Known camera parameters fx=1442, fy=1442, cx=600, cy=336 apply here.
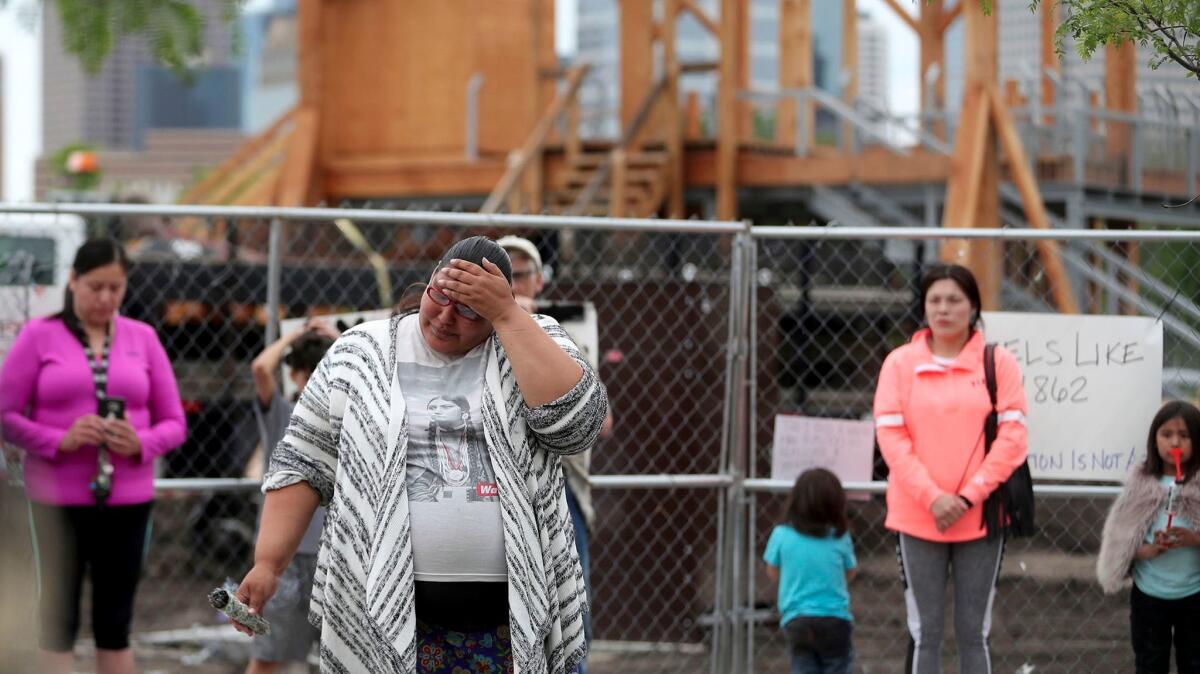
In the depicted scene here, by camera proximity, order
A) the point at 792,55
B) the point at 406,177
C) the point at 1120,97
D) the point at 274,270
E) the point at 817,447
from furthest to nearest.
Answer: the point at 406,177, the point at 792,55, the point at 1120,97, the point at 817,447, the point at 274,270

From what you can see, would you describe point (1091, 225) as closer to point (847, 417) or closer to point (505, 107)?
point (505, 107)

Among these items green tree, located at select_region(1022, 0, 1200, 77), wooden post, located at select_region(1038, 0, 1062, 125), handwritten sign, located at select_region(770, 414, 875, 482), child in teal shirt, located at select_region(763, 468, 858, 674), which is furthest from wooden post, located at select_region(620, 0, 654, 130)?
green tree, located at select_region(1022, 0, 1200, 77)

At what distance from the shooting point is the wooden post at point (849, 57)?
15.0 metres

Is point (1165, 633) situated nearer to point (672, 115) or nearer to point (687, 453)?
point (687, 453)

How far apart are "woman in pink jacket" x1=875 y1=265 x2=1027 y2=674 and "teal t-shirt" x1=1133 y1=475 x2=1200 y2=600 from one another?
61 cm

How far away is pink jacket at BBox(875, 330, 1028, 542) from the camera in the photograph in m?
5.08

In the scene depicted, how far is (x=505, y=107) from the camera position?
17.6 metres

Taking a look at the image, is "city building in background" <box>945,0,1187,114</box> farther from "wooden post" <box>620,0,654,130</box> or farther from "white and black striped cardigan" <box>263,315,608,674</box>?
"white and black striped cardigan" <box>263,315,608,674</box>

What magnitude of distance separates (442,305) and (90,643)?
4.98m

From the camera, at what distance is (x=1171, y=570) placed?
5270 millimetres

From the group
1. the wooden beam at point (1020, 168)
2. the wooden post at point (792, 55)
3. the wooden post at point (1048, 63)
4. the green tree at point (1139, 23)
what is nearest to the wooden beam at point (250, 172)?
the wooden post at point (792, 55)

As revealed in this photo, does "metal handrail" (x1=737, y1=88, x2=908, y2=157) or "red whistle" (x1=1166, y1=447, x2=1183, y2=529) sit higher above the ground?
"metal handrail" (x1=737, y1=88, x2=908, y2=157)

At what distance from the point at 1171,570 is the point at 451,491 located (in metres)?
3.11

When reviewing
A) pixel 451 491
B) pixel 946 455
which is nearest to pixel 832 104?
pixel 946 455
